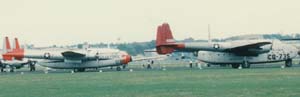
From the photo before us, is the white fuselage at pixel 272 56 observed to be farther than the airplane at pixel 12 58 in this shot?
No

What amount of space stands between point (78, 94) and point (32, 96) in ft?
6.25

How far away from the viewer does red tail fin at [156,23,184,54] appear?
66.1m

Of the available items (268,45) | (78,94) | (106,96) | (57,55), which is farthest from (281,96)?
(57,55)

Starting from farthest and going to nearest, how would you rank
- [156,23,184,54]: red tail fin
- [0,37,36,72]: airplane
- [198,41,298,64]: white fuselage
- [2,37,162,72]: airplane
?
[0,37,36,72]: airplane, [2,37,162,72]: airplane, [198,41,298,64]: white fuselage, [156,23,184,54]: red tail fin

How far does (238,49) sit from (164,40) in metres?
7.61

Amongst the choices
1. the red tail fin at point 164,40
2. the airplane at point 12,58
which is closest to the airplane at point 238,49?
the red tail fin at point 164,40

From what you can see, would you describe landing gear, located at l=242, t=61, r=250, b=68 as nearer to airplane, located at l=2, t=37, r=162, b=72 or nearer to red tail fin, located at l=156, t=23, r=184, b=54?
red tail fin, located at l=156, t=23, r=184, b=54

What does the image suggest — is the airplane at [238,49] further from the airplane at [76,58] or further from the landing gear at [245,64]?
the airplane at [76,58]

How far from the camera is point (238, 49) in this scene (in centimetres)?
6675

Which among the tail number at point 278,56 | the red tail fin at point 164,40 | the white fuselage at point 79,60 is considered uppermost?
the red tail fin at point 164,40

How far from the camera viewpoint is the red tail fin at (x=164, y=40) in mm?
66062

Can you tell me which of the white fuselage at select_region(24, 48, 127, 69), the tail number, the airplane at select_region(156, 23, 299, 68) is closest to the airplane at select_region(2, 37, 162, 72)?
the white fuselage at select_region(24, 48, 127, 69)

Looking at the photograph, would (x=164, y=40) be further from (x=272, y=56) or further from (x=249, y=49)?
(x=272, y=56)

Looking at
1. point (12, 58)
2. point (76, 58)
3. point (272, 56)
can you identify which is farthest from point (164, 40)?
point (12, 58)
